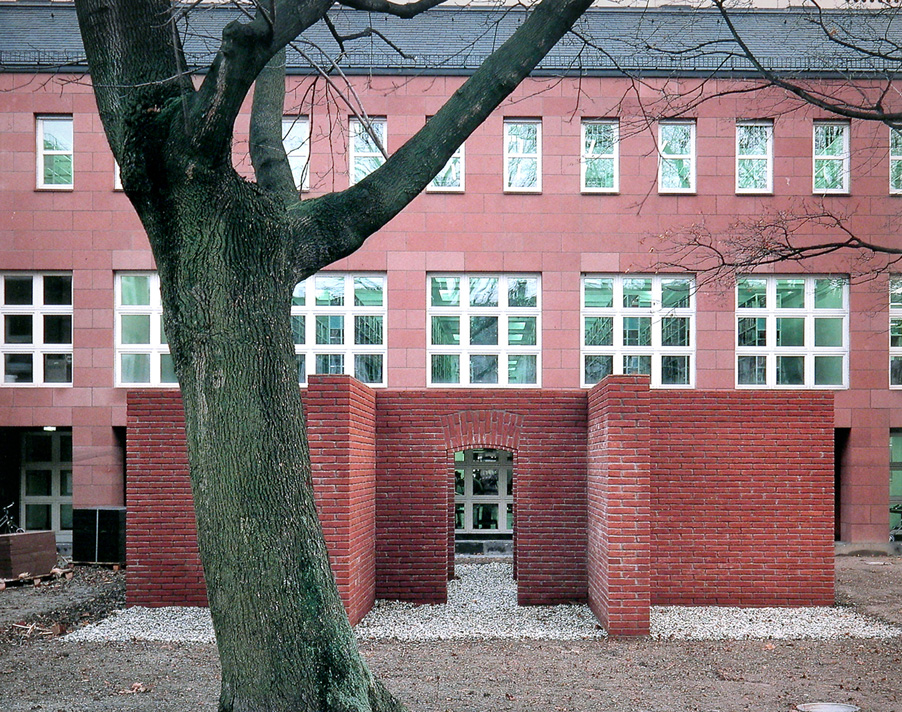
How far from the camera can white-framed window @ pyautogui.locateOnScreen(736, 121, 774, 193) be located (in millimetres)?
20453

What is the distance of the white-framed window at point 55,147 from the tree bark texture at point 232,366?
16304mm

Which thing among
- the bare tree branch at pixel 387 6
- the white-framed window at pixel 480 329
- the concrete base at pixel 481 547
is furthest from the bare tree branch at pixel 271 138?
the concrete base at pixel 481 547

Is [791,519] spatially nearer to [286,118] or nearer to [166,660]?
[166,660]

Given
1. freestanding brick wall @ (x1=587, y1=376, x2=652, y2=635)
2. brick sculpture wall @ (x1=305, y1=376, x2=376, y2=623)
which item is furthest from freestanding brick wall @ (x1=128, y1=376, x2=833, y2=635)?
freestanding brick wall @ (x1=587, y1=376, x2=652, y2=635)

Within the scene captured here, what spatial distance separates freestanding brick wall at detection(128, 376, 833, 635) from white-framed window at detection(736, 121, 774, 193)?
28.3 feet

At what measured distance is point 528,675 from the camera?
29.9 ft

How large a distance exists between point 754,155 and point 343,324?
9854 millimetres

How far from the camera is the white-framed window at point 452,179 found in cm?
2020

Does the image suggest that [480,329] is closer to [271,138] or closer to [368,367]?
[368,367]

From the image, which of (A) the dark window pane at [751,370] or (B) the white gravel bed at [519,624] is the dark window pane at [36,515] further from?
(A) the dark window pane at [751,370]

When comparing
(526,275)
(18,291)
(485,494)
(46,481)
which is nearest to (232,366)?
(526,275)

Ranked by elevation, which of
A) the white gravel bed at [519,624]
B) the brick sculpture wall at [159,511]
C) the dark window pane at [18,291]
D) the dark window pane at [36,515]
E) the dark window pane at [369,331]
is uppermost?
the dark window pane at [18,291]

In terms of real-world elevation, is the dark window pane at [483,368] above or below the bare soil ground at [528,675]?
above

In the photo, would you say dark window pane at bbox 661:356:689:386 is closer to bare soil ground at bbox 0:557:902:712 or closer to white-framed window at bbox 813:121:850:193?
white-framed window at bbox 813:121:850:193
